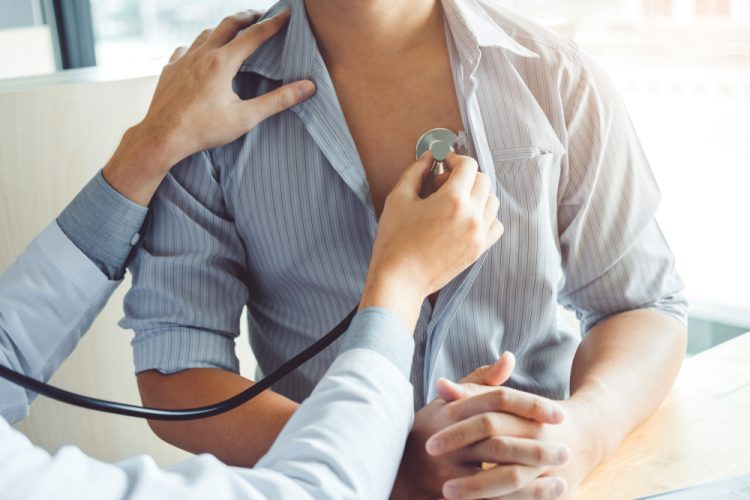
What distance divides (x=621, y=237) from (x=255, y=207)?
0.50 metres

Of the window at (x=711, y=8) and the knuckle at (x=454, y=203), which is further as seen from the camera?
the window at (x=711, y=8)

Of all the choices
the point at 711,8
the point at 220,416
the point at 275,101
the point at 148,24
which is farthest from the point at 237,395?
the point at 148,24

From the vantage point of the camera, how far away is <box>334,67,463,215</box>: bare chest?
3.99 feet

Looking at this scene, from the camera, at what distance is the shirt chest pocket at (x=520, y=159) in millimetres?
1178

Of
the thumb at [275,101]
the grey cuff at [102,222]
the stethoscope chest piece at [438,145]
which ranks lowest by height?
the grey cuff at [102,222]

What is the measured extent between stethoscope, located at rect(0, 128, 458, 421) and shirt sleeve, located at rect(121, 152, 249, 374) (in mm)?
93

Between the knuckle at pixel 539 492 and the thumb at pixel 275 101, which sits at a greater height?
the thumb at pixel 275 101

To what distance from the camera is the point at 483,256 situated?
116 cm

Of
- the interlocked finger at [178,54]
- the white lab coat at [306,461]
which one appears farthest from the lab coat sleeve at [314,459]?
the interlocked finger at [178,54]

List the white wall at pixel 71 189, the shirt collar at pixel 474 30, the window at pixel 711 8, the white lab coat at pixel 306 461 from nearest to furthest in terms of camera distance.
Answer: the white lab coat at pixel 306 461 < the shirt collar at pixel 474 30 < the white wall at pixel 71 189 < the window at pixel 711 8

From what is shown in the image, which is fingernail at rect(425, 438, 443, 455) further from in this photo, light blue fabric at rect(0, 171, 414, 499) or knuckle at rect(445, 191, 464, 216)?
knuckle at rect(445, 191, 464, 216)

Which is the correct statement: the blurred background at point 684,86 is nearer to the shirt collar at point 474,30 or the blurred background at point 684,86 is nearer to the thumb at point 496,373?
the shirt collar at point 474,30

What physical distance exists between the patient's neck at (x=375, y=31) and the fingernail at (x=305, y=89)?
3.7 inches

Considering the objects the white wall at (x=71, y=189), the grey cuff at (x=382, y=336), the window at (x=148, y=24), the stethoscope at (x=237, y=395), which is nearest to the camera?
the grey cuff at (x=382, y=336)
